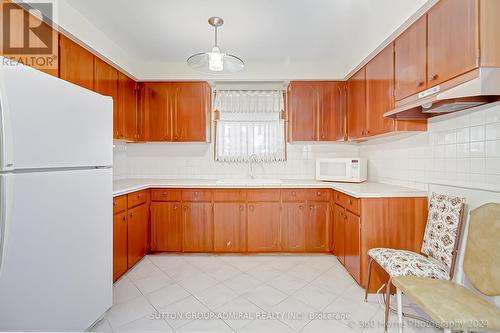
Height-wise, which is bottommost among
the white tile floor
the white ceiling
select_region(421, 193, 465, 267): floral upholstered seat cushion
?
the white tile floor

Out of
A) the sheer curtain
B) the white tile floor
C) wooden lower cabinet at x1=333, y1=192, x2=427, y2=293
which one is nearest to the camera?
the white tile floor

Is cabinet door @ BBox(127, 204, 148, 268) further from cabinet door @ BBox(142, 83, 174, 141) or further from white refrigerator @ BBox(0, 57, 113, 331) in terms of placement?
cabinet door @ BBox(142, 83, 174, 141)

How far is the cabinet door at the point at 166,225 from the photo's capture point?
306cm

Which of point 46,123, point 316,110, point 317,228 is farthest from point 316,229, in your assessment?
point 46,123

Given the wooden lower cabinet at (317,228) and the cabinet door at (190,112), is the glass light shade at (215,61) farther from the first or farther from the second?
the wooden lower cabinet at (317,228)

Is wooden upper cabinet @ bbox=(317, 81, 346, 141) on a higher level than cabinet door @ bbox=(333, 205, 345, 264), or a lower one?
higher

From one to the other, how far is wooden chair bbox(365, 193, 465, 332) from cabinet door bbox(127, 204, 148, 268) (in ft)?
7.80

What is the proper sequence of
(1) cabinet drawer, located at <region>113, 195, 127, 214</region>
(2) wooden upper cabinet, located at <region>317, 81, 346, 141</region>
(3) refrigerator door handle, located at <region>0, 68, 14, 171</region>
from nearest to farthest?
(3) refrigerator door handle, located at <region>0, 68, 14, 171</region> < (1) cabinet drawer, located at <region>113, 195, 127, 214</region> < (2) wooden upper cabinet, located at <region>317, 81, 346, 141</region>

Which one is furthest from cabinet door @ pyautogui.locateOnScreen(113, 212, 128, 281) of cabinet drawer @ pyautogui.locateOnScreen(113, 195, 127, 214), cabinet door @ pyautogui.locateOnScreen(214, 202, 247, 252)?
cabinet door @ pyautogui.locateOnScreen(214, 202, 247, 252)

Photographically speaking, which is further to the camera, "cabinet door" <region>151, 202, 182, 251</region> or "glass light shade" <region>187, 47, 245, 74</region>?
"cabinet door" <region>151, 202, 182, 251</region>

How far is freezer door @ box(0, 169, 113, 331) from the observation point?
3.63 feet

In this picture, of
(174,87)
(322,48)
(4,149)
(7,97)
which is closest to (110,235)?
(4,149)

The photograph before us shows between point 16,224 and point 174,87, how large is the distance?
8.47ft

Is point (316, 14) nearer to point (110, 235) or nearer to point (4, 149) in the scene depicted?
point (4, 149)
